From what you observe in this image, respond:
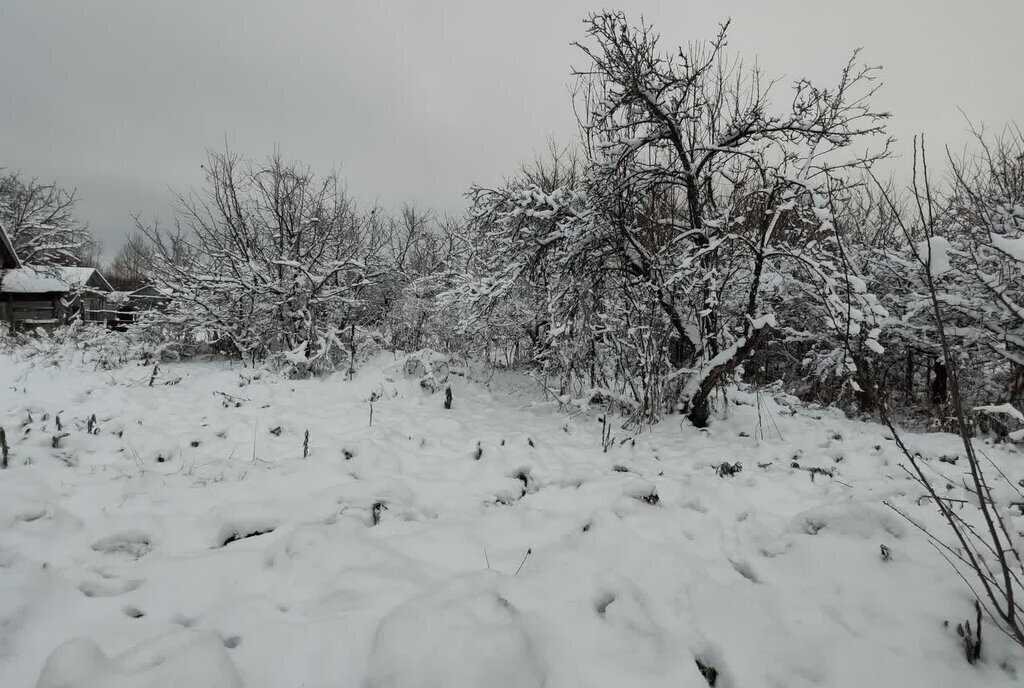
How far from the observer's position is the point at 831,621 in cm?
176

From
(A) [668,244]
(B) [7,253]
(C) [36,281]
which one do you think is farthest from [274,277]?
(C) [36,281]

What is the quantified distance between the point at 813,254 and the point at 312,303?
8593 millimetres

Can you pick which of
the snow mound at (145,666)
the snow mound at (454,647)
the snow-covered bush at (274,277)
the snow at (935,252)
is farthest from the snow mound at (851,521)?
the snow-covered bush at (274,277)

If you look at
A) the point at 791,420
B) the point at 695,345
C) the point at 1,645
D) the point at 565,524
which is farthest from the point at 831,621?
the point at 791,420

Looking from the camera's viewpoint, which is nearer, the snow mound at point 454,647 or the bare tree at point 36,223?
the snow mound at point 454,647

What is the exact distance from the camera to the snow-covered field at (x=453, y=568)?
1513 mm

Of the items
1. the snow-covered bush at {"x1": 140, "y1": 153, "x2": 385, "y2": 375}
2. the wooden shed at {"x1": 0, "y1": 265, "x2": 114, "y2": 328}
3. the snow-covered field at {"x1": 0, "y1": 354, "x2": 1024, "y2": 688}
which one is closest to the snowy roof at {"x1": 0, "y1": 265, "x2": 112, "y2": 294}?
the wooden shed at {"x1": 0, "y1": 265, "x2": 114, "y2": 328}

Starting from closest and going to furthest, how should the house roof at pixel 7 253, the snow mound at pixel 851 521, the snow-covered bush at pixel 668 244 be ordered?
1. the snow mound at pixel 851 521
2. the snow-covered bush at pixel 668 244
3. the house roof at pixel 7 253

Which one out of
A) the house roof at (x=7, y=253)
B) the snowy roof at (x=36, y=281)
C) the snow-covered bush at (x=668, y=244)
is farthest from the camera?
the snowy roof at (x=36, y=281)

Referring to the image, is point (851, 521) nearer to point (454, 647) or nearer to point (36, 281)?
point (454, 647)

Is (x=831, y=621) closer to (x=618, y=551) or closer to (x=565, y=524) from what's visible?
(x=618, y=551)

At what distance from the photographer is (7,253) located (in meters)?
19.0

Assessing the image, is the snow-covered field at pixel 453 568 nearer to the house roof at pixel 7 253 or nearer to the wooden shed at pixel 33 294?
the house roof at pixel 7 253

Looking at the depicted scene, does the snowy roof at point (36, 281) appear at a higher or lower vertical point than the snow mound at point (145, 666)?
higher
